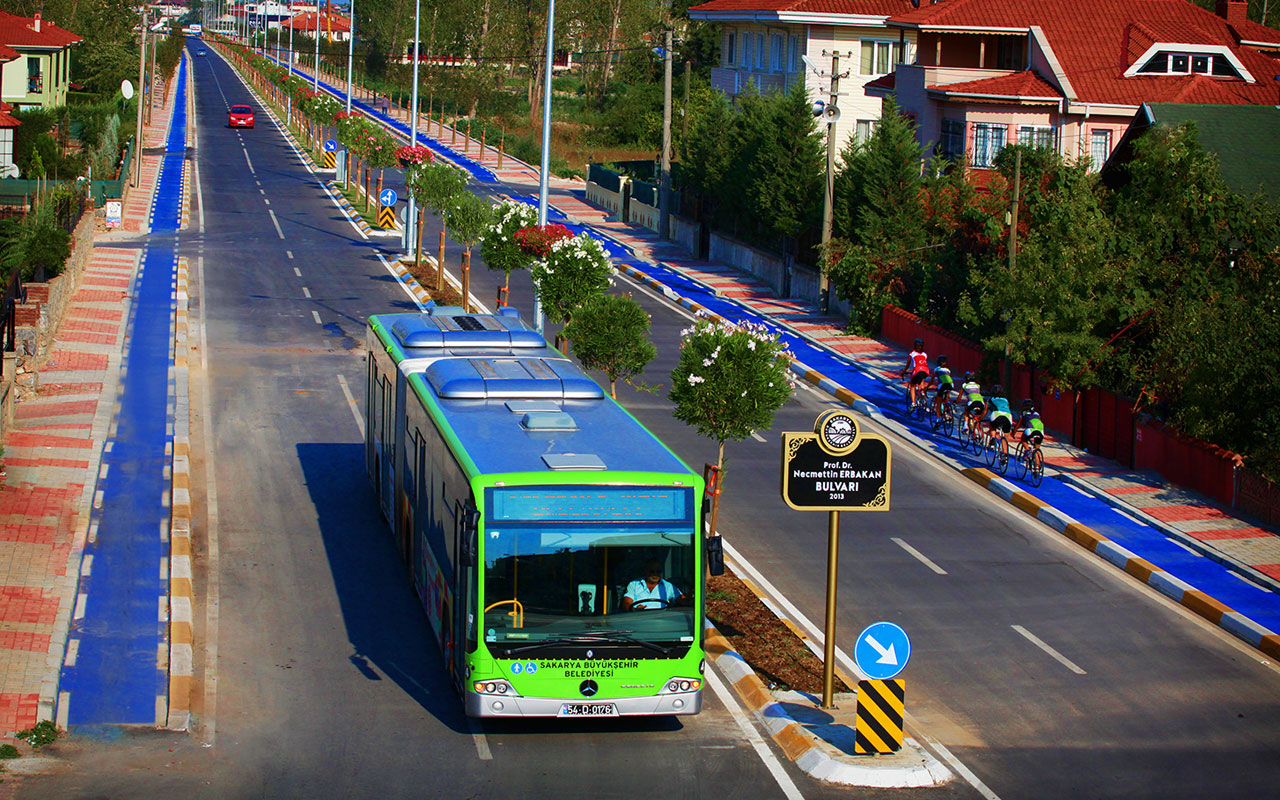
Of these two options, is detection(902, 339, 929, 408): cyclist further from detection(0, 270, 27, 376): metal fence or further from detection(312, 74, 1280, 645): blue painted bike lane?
detection(0, 270, 27, 376): metal fence

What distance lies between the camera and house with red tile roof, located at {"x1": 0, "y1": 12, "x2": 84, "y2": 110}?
69.8 metres

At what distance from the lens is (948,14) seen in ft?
163

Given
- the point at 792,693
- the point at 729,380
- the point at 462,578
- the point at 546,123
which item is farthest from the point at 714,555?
the point at 546,123

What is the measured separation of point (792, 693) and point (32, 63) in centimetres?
6898

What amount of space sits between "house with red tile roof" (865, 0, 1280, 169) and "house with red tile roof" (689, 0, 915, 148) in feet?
32.9

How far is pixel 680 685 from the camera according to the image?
12867 millimetres

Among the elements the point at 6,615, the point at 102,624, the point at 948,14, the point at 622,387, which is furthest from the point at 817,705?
the point at 948,14

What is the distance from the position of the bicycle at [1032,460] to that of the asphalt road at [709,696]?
3.18 ft

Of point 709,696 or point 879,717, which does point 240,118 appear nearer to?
point 709,696

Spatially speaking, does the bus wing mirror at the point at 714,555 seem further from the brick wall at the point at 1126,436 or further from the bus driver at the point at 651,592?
the brick wall at the point at 1126,436

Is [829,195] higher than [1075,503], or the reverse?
[829,195]

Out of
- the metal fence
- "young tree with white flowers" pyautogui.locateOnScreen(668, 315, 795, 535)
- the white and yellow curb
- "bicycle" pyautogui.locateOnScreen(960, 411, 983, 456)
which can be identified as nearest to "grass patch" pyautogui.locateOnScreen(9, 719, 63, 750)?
the white and yellow curb

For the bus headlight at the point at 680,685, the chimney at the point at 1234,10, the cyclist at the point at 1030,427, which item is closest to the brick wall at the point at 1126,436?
the cyclist at the point at 1030,427

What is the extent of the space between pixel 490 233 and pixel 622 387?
6462 millimetres
